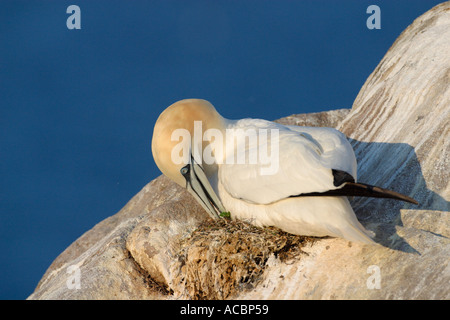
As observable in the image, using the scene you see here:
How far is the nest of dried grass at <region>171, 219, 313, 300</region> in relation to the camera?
6.24m

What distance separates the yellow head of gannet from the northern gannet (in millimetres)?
11

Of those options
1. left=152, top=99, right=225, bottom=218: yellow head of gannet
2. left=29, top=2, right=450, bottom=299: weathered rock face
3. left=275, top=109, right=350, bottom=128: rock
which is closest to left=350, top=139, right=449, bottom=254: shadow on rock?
left=29, top=2, right=450, bottom=299: weathered rock face

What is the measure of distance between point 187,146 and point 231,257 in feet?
5.69

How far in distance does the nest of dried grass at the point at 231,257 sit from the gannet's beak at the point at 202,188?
797mm

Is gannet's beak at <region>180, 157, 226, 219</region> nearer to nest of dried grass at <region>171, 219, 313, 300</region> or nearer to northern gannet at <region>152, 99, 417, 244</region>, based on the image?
northern gannet at <region>152, 99, 417, 244</region>

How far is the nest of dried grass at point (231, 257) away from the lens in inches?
246

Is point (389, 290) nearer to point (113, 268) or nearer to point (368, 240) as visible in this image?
point (368, 240)

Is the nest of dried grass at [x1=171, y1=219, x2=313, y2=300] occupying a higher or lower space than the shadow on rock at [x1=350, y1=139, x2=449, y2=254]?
lower

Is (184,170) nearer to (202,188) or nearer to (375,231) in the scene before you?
(202,188)

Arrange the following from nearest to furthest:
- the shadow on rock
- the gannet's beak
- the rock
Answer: the shadow on rock
the gannet's beak
the rock

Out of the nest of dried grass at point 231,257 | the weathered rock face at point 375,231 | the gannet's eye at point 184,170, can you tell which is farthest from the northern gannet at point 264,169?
the weathered rock face at point 375,231

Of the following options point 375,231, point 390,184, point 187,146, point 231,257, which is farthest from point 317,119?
point 231,257

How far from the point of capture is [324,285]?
5781 mm
